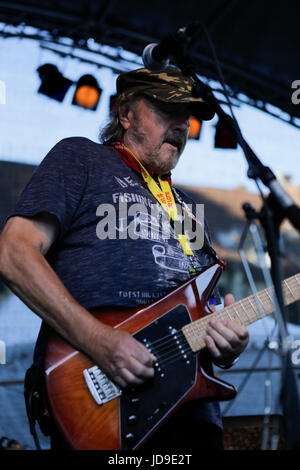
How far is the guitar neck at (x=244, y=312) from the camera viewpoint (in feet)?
4.78

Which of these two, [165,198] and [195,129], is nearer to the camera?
[165,198]

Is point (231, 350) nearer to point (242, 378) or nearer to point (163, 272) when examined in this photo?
point (163, 272)

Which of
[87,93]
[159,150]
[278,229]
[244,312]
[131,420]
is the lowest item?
[131,420]

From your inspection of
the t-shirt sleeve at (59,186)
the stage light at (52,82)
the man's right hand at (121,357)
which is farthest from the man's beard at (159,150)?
the stage light at (52,82)

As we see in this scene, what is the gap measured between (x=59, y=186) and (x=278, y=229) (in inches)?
31.2

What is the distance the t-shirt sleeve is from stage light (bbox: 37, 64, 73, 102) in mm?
3266

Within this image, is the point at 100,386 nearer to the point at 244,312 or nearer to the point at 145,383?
the point at 145,383

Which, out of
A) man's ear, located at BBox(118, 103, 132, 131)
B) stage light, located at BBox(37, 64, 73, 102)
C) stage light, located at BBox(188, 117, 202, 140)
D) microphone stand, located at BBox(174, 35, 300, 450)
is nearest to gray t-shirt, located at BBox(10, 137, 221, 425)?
man's ear, located at BBox(118, 103, 132, 131)

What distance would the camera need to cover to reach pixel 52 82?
455 cm

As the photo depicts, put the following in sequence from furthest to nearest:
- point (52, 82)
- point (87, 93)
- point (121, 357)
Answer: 1. point (87, 93)
2. point (52, 82)
3. point (121, 357)

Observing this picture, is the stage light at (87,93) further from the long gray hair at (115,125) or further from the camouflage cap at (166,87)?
the camouflage cap at (166,87)

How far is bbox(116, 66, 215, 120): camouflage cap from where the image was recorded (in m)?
1.82

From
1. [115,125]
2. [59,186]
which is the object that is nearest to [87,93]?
[115,125]
